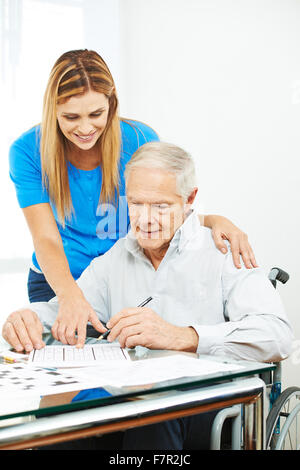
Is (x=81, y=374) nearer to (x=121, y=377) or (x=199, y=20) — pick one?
(x=121, y=377)

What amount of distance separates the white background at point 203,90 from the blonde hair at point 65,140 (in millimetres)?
221

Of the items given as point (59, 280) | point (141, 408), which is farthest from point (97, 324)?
point (141, 408)

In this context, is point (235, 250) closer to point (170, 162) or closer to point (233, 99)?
point (170, 162)

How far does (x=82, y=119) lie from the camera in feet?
7.21

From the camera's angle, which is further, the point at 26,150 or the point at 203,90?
the point at 203,90

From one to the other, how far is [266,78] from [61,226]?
4.66ft

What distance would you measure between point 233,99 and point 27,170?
120 cm

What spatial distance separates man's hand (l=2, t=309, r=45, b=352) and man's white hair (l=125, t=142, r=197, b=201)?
1.63 ft

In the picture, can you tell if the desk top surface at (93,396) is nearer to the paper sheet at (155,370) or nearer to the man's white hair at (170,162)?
the paper sheet at (155,370)

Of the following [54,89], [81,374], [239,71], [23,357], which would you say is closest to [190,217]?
[23,357]

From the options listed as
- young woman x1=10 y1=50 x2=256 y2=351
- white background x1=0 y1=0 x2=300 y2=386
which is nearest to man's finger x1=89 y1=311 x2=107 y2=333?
young woman x1=10 y1=50 x2=256 y2=351

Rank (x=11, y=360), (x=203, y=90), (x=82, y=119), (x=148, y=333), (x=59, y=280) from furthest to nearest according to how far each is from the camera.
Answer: (x=203, y=90), (x=82, y=119), (x=59, y=280), (x=148, y=333), (x=11, y=360)

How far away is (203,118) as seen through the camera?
2.91m

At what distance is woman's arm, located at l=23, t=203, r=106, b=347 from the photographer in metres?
1.46
